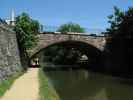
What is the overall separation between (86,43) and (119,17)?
6438 millimetres

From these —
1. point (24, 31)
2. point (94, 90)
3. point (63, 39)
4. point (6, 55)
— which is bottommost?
point (94, 90)

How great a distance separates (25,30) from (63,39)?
9374 millimetres

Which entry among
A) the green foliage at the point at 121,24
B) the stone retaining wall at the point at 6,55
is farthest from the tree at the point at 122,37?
the stone retaining wall at the point at 6,55

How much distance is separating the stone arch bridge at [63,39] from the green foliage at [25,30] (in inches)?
181

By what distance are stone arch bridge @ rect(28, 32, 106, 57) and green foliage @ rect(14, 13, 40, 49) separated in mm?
4606

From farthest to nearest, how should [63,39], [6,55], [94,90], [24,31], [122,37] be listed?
[63,39], [122,37], [24,31], [6,55], [94,90]

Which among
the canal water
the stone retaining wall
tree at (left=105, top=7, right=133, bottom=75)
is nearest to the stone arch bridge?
tree at (left=105, top=7, right=133, bottom=75)

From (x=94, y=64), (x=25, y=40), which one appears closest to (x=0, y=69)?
(x=25, y=40)

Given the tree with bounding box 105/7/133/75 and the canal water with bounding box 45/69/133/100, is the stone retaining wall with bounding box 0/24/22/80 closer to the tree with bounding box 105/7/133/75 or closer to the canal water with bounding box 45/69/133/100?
the canal water with bounding box 45/69/133/100

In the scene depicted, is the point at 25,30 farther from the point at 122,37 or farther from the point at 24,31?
the point at 122,37

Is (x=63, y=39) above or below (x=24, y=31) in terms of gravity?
below

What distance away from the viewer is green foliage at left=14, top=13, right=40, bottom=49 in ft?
111

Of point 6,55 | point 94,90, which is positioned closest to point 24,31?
point 6,55

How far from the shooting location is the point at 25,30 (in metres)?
35.3
